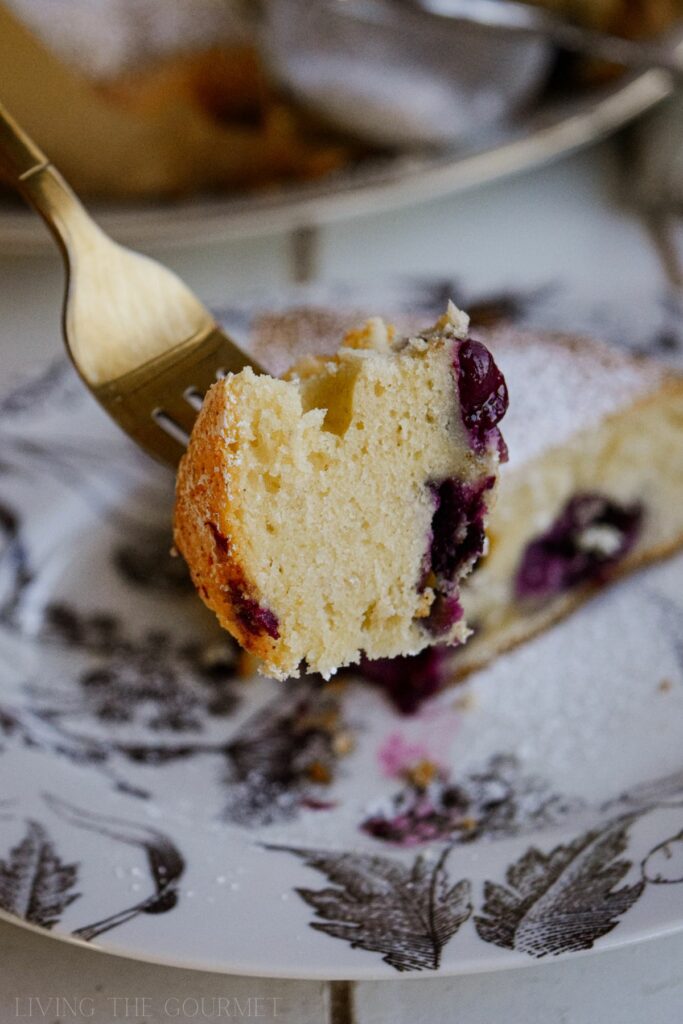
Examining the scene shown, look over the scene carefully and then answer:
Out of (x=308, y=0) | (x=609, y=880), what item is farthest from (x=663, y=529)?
(x=308, y=0)

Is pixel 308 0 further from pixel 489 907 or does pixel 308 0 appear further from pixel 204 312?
pixel 489 907

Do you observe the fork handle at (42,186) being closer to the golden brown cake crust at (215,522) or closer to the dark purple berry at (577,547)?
the golden brown cake crust at (215,522)

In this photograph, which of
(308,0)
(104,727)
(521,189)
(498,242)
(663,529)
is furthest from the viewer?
(521,189)

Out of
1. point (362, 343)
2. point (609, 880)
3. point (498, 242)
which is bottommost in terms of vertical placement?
point (609, 880)

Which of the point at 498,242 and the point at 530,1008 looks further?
the point at 498,242

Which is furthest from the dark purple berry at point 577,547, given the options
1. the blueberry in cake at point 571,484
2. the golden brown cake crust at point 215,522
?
the golden brown cake crust at point 215,522

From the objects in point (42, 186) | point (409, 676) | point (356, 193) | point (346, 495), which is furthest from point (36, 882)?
point (356, 193)

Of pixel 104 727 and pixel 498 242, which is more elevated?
pixel 498 242
